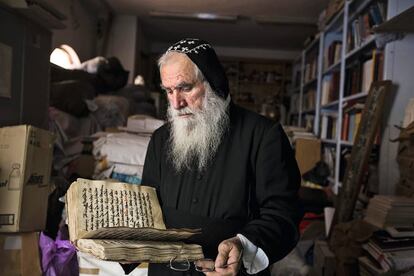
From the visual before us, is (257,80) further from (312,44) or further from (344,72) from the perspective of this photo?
(344,72)

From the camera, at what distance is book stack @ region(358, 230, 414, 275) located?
1841mm

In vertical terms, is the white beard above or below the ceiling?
below

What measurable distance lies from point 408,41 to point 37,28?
2.10 meters

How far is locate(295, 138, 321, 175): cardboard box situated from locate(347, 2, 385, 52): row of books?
1.09 metres

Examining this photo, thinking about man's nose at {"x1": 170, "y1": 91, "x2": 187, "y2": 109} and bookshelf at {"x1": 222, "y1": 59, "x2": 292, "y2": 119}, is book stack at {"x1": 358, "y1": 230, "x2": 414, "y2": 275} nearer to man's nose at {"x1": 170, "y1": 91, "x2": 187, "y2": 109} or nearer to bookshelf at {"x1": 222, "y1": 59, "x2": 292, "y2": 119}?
man's nose at {"x1": 170, "y1": 91, "x2": 187, "y2": 109}

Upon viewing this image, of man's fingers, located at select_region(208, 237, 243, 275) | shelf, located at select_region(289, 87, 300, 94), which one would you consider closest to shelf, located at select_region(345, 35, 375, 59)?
man's fingers, located at select_region(208, 237, 243, 275)

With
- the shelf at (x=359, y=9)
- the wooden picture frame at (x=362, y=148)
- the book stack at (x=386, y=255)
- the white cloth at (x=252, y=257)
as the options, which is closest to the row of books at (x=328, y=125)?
the shelf at (x=359, y=9)

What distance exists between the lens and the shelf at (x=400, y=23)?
74.1 inches

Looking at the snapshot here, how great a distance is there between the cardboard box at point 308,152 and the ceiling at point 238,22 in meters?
1.58

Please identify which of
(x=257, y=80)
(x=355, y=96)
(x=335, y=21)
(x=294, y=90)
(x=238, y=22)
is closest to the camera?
(x=355, y=96)

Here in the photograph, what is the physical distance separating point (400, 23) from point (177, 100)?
54.9 inches

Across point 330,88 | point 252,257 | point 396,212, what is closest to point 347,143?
point 330,88

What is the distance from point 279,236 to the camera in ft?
3.59

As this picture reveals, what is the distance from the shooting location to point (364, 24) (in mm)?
3047
